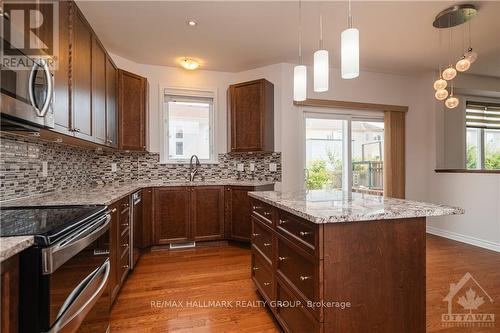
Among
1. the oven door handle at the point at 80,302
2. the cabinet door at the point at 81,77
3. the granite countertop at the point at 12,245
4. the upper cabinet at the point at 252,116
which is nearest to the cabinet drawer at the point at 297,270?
the oven door handle at the point at 80,302

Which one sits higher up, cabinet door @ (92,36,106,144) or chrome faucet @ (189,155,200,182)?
cabinet door @ (92,36,106,144)

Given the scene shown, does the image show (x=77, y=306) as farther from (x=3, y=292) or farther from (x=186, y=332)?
(x=186, y=332)

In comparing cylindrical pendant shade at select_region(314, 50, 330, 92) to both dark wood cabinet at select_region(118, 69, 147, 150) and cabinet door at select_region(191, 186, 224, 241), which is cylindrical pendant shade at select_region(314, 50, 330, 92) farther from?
dark wood cabinet at select_region(118, 69, 147, 150)

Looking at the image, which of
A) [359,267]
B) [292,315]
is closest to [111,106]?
[292,315]

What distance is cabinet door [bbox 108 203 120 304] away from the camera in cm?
194

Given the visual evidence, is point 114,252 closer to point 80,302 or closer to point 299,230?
point 80,302

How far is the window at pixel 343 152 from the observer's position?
406 cm

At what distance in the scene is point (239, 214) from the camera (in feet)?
11.4

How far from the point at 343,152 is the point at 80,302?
3971 mm

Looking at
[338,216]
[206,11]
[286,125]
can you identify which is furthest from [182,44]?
[338,216]

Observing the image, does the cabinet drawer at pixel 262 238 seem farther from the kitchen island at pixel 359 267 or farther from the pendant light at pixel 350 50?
the pendant light at pixel 350 50

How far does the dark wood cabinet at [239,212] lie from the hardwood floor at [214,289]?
0.22m

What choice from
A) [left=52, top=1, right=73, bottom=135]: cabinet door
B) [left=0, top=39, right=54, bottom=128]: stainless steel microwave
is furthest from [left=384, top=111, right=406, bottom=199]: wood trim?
[left=0, top=39, right=54, bottom=128]: stainless steel microwave

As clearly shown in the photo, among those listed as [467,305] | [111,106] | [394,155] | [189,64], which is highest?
[189,64]
